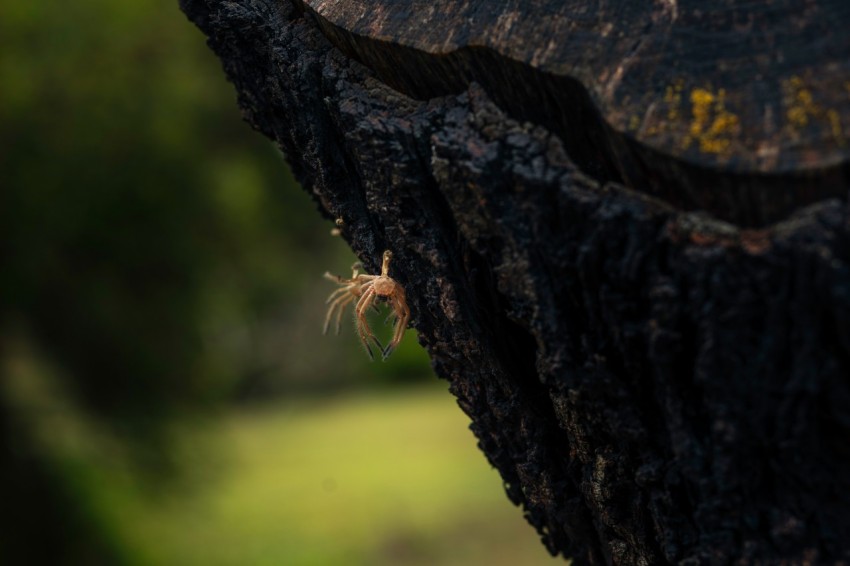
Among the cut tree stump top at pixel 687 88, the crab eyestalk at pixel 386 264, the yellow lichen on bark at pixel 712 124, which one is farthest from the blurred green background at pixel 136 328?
the yellow lichen on bark at pixel 712 124

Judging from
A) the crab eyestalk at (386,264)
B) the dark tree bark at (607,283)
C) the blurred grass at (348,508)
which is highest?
the blurred grass at (348,508)

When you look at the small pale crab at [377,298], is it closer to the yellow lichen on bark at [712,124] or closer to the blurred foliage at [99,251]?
the yellow lichen on bark at [712,124]

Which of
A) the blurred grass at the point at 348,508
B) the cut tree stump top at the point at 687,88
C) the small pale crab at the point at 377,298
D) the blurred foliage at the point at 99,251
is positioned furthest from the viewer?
the blurred grass at the point at 348,508

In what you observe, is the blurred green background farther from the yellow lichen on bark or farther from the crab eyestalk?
the yellow lichen on bark

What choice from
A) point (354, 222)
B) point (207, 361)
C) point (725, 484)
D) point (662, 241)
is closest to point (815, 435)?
point (725, 484)

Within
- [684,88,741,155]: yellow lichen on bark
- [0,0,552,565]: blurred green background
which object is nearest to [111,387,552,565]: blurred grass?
[0,0,552,565]: blurred green background

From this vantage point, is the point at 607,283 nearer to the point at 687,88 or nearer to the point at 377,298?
the point at 687,88

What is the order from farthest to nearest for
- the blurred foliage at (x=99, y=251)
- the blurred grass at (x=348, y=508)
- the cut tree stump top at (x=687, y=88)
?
the blurred grass at (x=348, y=508), the blurred foliage at (x=99, y=251), the cut tree stump top at (x=687, y=88)
